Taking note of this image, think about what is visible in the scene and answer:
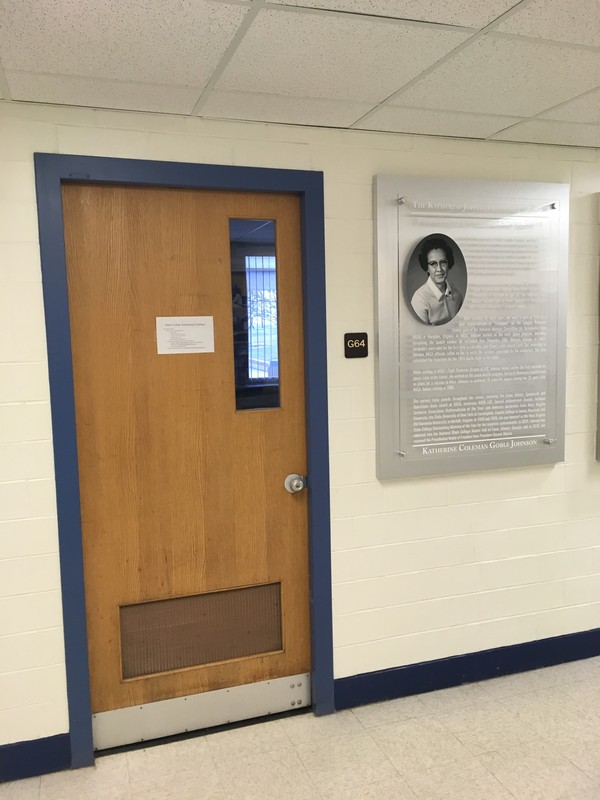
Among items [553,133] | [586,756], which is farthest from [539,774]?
[553,133]

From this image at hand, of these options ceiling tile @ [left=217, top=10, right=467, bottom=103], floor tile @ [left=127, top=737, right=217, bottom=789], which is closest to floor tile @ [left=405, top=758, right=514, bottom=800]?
floor tile @ [left=127, top=737, right=217, bottom=789]

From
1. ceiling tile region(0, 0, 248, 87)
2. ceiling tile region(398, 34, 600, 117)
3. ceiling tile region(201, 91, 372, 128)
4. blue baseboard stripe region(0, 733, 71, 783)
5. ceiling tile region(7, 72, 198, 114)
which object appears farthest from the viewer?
blue baseboard stripe region(0, 733, 71, 783)

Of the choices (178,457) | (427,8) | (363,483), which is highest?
(427,8)

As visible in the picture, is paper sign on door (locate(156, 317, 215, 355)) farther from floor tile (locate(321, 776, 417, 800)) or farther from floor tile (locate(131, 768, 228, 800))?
floor tile (locate(321, 776, 417, 800))

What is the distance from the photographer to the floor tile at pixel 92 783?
7.29 ft

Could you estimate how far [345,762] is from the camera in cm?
238

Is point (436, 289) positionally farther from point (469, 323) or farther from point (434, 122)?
point (434, 122)

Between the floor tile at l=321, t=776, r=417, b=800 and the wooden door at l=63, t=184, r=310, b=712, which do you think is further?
the wooden door at l=63, t=184, r=310, b=712

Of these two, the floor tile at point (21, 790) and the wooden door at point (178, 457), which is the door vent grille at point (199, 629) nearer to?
the wooden door at point (178, 457)

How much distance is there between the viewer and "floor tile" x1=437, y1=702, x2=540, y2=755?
8.13 ft

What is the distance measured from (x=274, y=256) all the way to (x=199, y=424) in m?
0.74

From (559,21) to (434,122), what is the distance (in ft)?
2.81

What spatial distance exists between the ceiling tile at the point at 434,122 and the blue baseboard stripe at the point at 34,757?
261 cm

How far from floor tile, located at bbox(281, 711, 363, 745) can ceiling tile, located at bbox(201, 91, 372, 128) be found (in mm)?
2412
